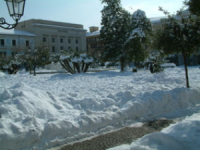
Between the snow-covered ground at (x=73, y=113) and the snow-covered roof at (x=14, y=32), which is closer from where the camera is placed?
the snow-covered ground at (x=73, y=113)

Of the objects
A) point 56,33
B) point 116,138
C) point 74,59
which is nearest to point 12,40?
point 56,33

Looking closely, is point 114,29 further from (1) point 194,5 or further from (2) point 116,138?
(2) point 116,138

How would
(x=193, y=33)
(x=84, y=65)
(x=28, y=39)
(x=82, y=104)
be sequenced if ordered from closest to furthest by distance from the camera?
(x=82, y=104) < (x=193, y=33) < (x=84, y=65) < (x=28, y=39)

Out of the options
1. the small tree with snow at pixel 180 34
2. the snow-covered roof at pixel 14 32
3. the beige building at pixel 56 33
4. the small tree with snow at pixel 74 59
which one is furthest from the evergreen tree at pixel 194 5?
the snow-covered roof at pixel 14 32

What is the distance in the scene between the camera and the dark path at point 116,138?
4.25 metres

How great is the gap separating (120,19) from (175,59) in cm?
1852

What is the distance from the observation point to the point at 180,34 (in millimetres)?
8695

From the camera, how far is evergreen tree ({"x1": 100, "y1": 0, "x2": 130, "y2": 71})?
23.9 meters

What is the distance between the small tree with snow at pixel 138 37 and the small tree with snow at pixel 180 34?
13.2m

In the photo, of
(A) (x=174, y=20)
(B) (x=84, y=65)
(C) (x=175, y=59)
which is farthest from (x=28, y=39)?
(A) (x=174, y=20)

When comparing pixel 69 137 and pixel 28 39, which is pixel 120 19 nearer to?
pixel 69 137

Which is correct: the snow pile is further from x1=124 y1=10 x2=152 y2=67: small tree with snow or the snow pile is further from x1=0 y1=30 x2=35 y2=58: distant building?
x1=0 y1=30 x2=35 y2=58: distant building

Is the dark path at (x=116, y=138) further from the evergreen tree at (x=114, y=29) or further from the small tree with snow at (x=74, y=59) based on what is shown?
the evergreen tree at (x=114, y=29)

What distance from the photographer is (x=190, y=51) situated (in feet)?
29.1
